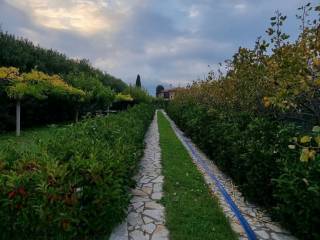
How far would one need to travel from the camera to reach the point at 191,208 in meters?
4.68

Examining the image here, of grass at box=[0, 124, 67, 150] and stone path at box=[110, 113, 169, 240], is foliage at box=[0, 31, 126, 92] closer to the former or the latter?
grass at box=[0, 124, 67, 150]

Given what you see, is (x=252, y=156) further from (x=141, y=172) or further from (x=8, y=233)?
(x=8, y=233)

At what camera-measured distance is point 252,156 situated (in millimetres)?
4918

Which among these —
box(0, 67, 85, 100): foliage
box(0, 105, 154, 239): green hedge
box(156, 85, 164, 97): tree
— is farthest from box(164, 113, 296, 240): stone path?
box(156, 85, 164, 97): tree

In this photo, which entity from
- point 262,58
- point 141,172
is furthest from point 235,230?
point 262,58

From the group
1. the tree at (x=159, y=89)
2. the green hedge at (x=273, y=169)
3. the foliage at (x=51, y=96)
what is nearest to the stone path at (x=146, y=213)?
the green hedge at (x=273, y=169)

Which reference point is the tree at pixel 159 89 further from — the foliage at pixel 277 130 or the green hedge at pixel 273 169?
the green hedge at pixel 273 169

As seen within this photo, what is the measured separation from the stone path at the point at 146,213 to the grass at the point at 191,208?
0.13 meters

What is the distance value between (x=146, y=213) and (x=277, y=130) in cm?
257

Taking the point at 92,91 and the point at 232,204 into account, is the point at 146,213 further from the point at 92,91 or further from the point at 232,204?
the point at 92,91

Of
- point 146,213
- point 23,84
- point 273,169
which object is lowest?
point 146,213

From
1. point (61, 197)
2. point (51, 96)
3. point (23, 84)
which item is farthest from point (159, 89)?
point (61, 197)

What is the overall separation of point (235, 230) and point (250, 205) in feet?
3.69

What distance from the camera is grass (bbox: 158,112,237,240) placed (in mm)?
3865
